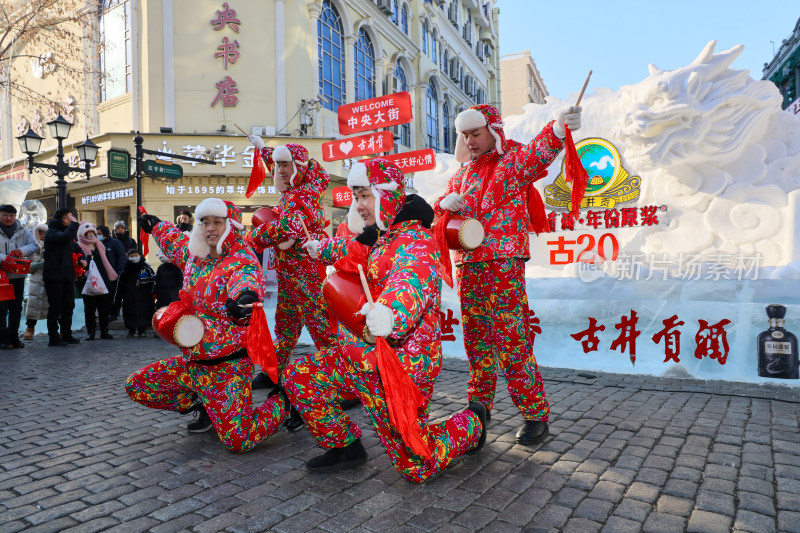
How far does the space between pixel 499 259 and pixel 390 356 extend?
1081mm

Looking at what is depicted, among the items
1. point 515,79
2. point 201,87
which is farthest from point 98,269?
point 515,79

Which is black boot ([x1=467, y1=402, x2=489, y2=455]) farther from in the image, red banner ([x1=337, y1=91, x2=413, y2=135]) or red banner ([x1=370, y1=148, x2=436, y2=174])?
red banner ([x1=337, y1=91, x2=413, y2=135])

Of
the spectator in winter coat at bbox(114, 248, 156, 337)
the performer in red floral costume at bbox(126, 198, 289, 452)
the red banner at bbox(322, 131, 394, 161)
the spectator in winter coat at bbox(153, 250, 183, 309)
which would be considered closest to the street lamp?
the spectator in winter coat at bbox(114, 248, 156, 337)

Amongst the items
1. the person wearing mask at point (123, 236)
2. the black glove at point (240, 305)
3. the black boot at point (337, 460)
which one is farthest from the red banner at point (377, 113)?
the black boot at point (337, 460)

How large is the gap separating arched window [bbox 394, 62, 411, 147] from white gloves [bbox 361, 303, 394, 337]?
799 inches

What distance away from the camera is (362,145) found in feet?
27.8

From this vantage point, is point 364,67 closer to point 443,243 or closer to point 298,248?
point 298,248

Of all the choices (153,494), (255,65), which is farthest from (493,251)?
(255,65)

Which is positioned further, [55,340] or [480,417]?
[55,340]

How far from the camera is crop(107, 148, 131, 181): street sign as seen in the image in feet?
30.7

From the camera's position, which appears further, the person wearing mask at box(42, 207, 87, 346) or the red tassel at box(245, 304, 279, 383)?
the person wearing mask at box(42, 207, 87, 346)

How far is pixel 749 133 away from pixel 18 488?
6538 mm

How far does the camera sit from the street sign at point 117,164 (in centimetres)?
935

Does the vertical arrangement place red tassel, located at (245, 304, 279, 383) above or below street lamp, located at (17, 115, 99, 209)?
below
